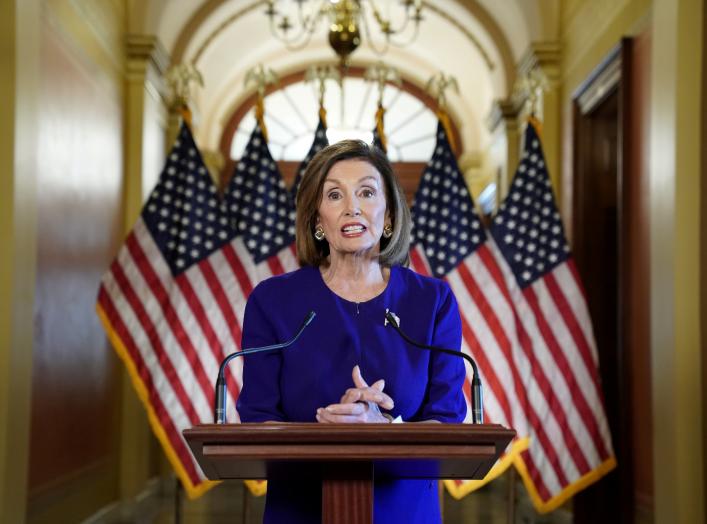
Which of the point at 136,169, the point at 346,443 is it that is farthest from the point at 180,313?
the point at 346,443

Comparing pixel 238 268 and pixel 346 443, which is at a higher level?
pixel 238 268

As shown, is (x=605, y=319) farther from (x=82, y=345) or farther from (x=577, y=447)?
(x=82, y=345)

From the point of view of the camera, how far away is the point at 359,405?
2.20 meters

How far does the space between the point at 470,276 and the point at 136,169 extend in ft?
10.5

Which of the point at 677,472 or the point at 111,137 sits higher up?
the point at 111,137

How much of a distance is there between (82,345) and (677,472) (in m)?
3.81

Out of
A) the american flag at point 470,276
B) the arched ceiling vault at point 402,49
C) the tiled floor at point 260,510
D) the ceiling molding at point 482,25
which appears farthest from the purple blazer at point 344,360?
the ceiling molding at point 482,25

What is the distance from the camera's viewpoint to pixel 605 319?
24.1 feet

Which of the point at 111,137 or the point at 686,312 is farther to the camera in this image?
the point at 111,137

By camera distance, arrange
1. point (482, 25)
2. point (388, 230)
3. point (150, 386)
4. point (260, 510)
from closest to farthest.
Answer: point (388, 230) → point (150, 386) → point (260, 510) → point (482, 25)

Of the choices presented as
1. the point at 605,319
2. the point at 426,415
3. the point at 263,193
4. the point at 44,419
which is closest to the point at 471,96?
the point at 605,319

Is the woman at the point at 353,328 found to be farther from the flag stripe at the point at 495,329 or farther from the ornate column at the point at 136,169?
the ornate column at the point at 136,169

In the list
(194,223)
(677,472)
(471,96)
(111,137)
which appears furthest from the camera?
(471,96)

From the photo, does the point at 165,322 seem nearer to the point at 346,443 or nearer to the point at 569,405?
the point at 569,405
